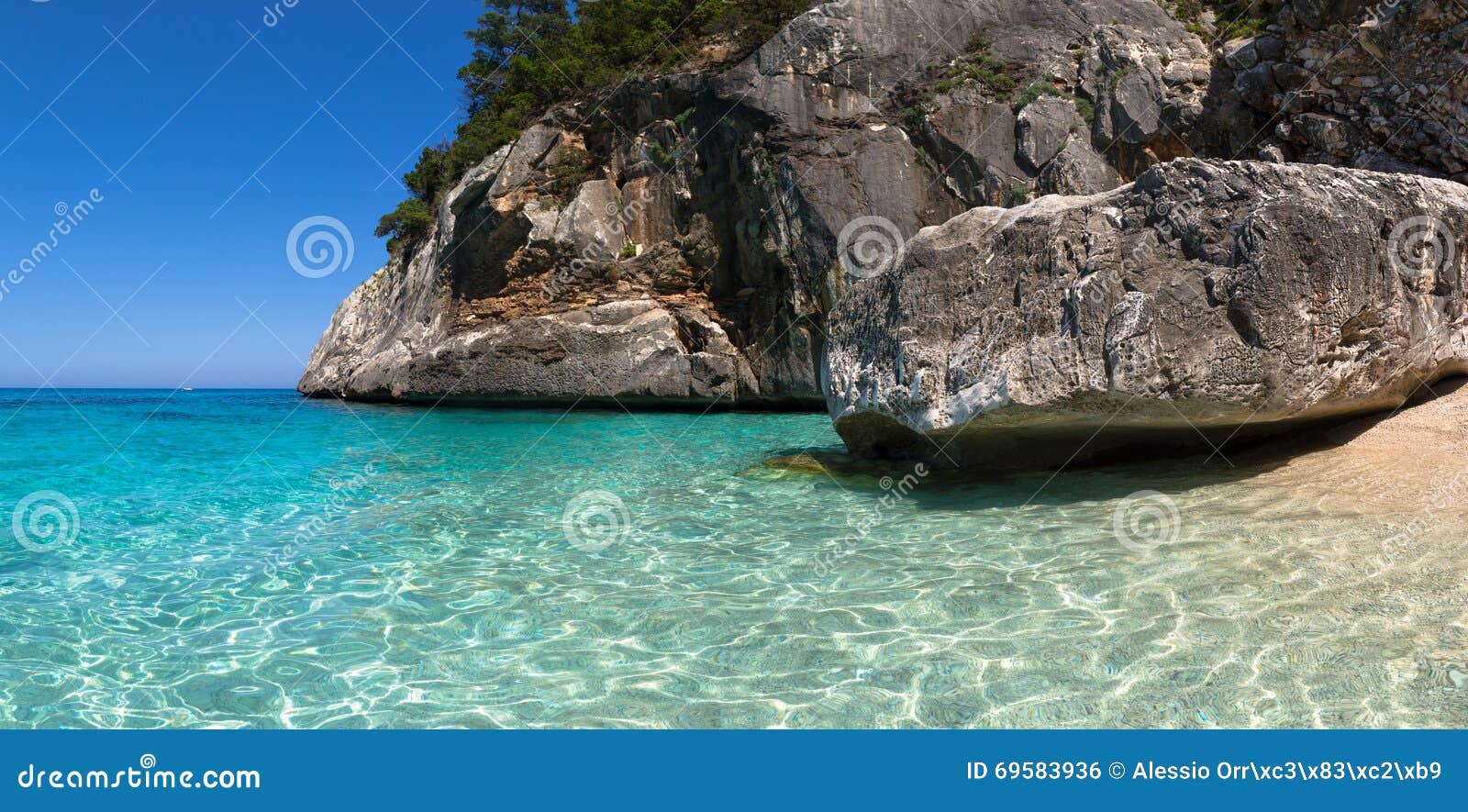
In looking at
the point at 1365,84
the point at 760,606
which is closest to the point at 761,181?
the point at 1365,84

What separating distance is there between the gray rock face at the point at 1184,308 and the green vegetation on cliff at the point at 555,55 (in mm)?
17735

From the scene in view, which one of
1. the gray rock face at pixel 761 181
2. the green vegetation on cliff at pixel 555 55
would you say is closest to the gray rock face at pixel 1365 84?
the gray rock face at pixel 761 181

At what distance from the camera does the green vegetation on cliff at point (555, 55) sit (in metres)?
24.4

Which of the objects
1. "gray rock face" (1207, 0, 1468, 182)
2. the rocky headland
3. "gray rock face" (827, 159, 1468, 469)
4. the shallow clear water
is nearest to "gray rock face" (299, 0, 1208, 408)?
the rocky headland

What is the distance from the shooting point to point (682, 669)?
4.01 m

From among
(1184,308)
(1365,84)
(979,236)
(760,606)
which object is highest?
(1365,84)

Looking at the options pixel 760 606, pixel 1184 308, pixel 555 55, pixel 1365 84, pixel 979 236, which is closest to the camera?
pixel 760 606

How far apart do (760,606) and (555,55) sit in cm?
2679

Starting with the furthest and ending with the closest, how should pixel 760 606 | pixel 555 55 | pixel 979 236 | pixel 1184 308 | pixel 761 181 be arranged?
pixel 555 55, pixel 761 181, pixel 979 236, pixel 1184 308, pixel 760 606

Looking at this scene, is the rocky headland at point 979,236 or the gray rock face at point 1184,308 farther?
the rocky headland at point 979,236

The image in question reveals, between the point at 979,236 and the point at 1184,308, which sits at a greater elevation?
the point at 979,236

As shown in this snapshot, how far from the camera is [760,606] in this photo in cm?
489

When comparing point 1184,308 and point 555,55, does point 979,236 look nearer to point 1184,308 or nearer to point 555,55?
point 1184,308

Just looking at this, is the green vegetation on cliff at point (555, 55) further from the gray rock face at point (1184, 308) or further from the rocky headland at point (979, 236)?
the gray rock face at point (1184, 308)
